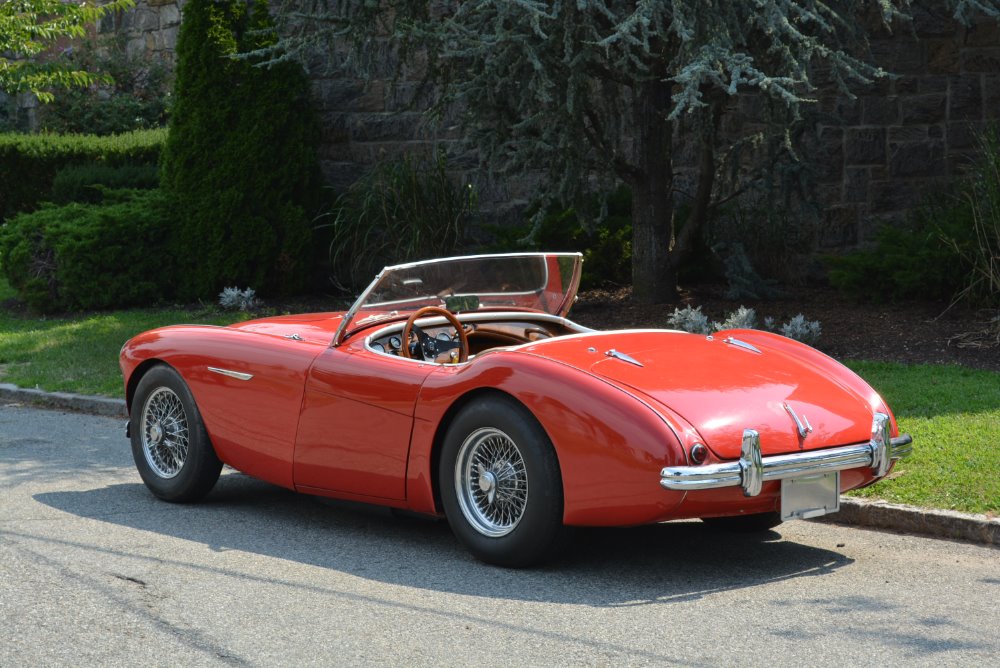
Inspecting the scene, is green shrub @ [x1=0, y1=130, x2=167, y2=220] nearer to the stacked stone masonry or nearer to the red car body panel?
the stacked stone masonry

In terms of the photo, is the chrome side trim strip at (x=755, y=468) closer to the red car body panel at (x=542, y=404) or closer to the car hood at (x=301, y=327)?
the red car body panel at (x=542, y=404)

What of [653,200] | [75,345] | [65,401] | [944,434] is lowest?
[65,401]

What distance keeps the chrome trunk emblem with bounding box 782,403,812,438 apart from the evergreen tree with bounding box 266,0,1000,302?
138 inches

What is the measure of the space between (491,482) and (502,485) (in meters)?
0.05

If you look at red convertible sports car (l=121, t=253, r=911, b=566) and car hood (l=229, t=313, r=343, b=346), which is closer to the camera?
red convertible sports car (l=121, t=253, r=911, b=566)

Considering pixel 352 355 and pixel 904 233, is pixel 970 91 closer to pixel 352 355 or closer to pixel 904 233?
pixel 904 233

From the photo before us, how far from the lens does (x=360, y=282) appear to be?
1481cm

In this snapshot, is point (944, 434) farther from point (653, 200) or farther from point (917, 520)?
point (653, 200)

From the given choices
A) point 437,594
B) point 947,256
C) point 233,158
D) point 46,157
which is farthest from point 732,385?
point 46,157

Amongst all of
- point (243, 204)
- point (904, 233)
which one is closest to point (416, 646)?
point (904, 233)

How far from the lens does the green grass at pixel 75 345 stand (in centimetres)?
1099

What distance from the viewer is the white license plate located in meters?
5.34

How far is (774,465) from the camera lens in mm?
5238

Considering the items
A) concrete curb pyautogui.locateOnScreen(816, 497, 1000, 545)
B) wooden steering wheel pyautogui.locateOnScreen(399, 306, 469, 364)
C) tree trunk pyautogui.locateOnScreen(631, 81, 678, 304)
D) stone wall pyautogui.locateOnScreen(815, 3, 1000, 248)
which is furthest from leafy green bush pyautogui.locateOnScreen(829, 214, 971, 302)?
wooden steering wheel pyautogui.locateOnScreen(399, 306, 469, 364)
